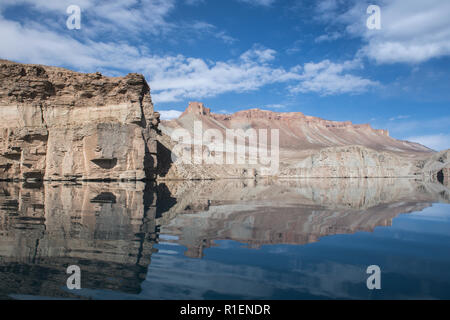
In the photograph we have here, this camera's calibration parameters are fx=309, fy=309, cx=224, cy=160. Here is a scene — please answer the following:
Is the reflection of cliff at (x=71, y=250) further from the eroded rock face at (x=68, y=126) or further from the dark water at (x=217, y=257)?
the eroded rock face at (x=68, y=126)

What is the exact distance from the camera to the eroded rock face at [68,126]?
101 ft

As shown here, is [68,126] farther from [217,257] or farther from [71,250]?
[217,257]

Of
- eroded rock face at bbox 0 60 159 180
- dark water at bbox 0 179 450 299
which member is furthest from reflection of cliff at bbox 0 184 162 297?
eroded rock face at bbox 0 60 159 180

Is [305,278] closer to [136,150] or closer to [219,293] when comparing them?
[219,293]

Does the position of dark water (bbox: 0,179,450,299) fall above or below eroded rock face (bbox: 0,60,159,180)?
below

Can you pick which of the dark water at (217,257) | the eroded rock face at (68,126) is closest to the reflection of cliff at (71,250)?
the dark water at (217,257)

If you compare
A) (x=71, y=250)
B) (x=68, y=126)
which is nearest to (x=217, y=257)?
(x=71, y=250)

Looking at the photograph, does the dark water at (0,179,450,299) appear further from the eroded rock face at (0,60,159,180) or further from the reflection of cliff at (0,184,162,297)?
the eroded rock face at (0,60,159,180)

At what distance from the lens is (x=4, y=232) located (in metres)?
6.79

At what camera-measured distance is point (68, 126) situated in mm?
32750

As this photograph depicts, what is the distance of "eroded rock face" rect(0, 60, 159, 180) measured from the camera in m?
30.9
